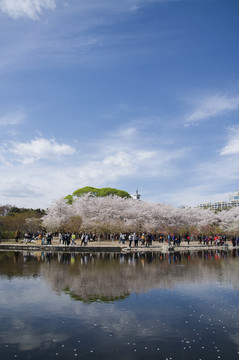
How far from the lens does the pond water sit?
729 cm

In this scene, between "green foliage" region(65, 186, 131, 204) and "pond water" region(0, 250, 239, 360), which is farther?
"green foliage" region(65, 186, 131, 204)

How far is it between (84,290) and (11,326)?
4.67 metres

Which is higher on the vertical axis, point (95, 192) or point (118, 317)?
point (95, 192)

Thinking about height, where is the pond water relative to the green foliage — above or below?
below

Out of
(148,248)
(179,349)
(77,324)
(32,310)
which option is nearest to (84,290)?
(32,310)

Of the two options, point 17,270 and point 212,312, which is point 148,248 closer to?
point 17,270

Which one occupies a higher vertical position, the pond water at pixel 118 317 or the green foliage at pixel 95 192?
the green foliage at pixel 95 192

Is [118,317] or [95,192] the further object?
[95,192]

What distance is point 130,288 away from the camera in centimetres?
1372

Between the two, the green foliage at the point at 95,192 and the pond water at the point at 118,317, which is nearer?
the pond water at the point at 118,317

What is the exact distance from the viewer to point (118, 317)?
376 inches

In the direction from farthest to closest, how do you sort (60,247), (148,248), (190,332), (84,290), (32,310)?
(148,248)
(60,247)
(84,290)
(32,310)
(190,332)

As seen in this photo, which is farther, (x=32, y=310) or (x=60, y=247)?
(x=60, y=247)

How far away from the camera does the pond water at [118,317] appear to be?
7293mm
